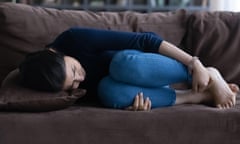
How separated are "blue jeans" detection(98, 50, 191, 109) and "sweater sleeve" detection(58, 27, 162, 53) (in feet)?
0.20

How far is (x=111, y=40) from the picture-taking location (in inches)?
65.4

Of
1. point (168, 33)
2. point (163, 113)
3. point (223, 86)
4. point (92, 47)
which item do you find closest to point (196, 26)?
point (168, 33)

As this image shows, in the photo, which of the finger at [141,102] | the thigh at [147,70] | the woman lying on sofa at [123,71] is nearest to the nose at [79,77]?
the woman lying on sofa at [123,71]

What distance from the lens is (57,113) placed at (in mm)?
1409

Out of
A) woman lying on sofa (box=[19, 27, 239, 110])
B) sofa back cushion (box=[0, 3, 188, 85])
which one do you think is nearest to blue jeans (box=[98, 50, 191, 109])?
woman lying on sofa (box=[19, 27, 239, 110])

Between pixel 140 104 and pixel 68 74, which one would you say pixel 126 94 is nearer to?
pixel 140 104

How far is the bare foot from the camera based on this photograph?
157 cm

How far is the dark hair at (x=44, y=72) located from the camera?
58.7 inches

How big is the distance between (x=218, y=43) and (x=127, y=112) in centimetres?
72

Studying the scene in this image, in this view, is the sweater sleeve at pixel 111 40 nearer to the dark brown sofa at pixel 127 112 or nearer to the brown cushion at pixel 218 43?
the dark brown sofa at pixel 127 112

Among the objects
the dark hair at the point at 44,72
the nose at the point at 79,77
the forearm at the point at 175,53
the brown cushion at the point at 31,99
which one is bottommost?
the brown cushion at the point at 31,99

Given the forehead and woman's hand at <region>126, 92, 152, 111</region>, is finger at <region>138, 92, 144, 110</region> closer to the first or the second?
woman's hand at <region>126, 92, 152, 111</region>

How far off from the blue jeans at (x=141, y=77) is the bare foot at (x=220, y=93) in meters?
0.11

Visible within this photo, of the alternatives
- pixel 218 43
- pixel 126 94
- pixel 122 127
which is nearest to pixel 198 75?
pixel 126 94
